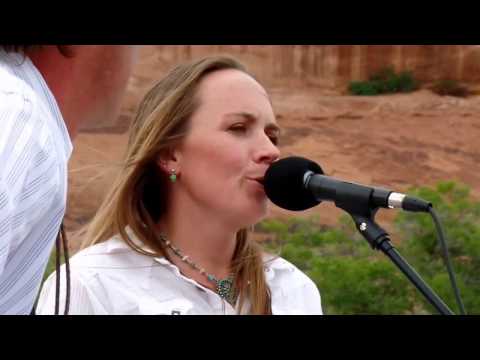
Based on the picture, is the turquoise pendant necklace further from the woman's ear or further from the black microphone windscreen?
the black microphone windscreen

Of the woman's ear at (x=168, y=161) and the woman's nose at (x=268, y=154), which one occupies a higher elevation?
the woman's nose at (x=268, y=154)

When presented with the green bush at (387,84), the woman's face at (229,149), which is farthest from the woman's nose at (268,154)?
the green bush at (387,84)

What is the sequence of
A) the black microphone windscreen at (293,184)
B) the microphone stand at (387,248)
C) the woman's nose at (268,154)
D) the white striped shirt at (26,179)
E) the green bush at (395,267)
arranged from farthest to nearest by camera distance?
1. the green bush at (395,267)
2. the woman's nose at (268,154)
3. the black microphone windscreen at (293,184)
4. the microphone stand at (387,248)
5. the white striped shirt at (26,179)

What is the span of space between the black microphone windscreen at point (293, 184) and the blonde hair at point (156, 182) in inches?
19.4

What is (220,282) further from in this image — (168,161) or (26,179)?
(26,179)

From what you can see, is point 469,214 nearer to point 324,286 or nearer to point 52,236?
point 324,286

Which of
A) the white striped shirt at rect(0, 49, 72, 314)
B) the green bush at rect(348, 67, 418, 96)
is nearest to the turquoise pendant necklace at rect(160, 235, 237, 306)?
the white striped shirt at rect(0, 49, 72, 314)

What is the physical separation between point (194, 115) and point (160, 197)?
299 millimetres

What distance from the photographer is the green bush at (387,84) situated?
1661 cm

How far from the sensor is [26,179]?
1.10m

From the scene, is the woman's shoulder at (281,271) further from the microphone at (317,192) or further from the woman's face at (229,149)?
the microphone at (317,192)

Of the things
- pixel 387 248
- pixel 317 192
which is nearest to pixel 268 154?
pixel 317 192

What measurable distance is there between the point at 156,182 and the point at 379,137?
1348 cm
